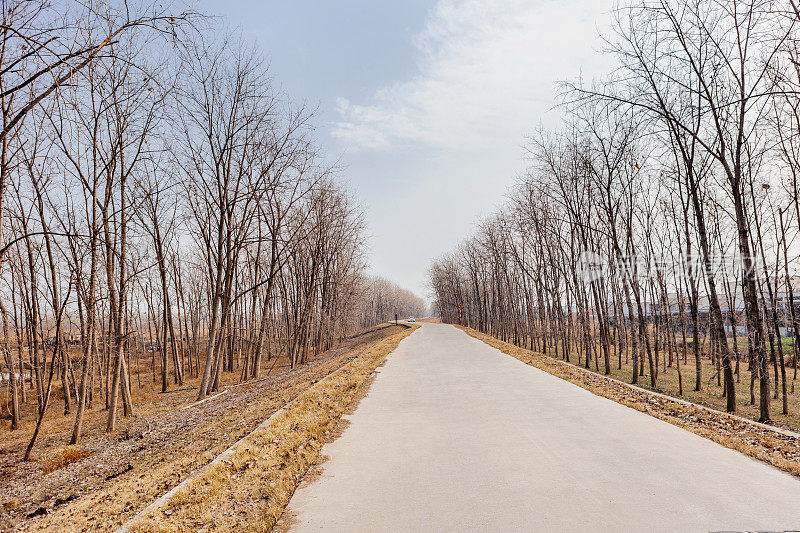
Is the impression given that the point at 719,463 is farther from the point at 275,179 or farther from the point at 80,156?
the point at 275,179

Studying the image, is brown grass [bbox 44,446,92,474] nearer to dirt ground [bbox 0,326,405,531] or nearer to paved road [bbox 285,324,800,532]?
dirt ground [bbox 0,326,405,531]

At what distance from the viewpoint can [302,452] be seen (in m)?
5.88

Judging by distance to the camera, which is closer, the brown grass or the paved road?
the paved road

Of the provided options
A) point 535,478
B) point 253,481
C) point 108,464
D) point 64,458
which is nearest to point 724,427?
point 535,478

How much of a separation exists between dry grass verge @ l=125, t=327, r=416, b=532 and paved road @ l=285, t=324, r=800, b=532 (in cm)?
31

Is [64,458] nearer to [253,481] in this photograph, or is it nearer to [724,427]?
[253,481]

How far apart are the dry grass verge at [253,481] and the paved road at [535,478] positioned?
0.31 meters

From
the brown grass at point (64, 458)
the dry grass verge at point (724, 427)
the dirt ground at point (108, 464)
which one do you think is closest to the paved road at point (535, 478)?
the dry grass verge at point (724, 427)

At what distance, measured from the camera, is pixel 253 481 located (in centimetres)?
482

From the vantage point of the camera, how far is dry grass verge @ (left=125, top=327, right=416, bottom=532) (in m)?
3.87

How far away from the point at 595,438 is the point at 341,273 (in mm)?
29531

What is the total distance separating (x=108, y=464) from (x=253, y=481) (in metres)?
5.22

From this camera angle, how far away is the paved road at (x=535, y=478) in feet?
12.7

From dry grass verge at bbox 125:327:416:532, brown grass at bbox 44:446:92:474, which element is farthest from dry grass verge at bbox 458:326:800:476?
brown grass at bbox 44:446:92:474
